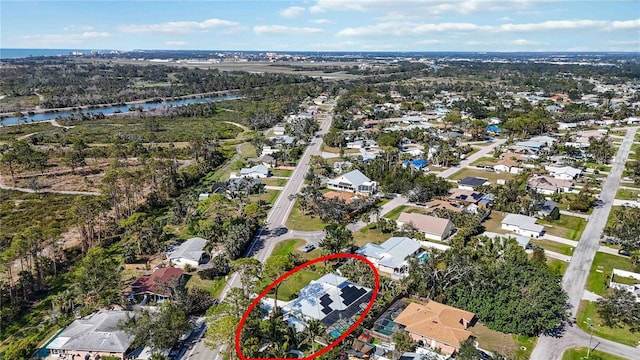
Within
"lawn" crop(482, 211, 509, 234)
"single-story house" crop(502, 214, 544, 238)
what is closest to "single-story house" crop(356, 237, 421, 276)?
"lawn" crop(482, 211, 509, 234)

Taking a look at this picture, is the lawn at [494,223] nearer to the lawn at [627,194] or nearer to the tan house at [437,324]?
the lawn at [627,194]

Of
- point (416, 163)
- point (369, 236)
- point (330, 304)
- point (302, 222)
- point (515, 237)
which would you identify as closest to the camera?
point (330, 304)

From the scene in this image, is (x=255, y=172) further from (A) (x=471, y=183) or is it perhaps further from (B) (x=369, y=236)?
(A) (x=471, y=183)

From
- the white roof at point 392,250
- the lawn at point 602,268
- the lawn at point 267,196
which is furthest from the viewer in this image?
the lawn at point 267,196

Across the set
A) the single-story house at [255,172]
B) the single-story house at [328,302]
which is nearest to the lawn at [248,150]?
the single-story house at [255,172]

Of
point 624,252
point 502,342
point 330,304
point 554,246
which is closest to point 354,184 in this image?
point 554,246

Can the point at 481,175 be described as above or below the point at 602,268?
above

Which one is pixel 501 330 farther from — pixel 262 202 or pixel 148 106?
pixel 148 106
